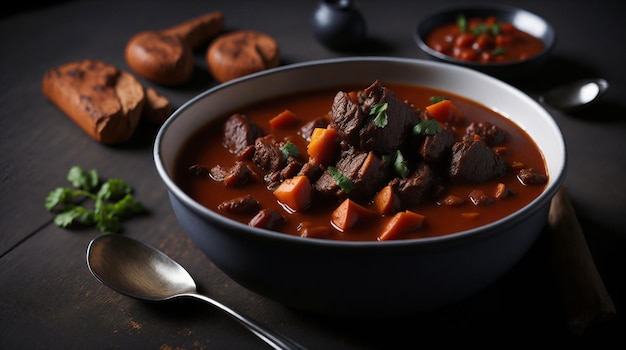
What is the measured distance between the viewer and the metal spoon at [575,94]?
15.7 feet

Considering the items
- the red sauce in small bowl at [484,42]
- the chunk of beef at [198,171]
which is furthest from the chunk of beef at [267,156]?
the red sauce in small bowl at [484,42]

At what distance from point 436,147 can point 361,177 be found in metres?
0.43

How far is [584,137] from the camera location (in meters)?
4.58

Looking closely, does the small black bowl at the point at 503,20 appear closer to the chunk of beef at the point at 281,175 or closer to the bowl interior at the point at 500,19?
the bowl interior at the point at 500,19

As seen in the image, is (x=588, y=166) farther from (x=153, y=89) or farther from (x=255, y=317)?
(x=153, y=89)

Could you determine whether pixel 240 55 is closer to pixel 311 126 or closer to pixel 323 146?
pixel 311 126

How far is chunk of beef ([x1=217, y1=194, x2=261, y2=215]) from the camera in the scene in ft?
10.2

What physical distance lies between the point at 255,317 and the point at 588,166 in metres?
2.44

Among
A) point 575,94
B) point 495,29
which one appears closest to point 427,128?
point 575,94

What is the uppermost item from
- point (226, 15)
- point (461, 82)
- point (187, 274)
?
point (461, 82)

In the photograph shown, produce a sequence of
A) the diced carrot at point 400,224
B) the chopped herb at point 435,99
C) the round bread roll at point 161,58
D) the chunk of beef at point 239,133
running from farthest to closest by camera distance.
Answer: the round bread roll at point 161,58 < the chopped herb at point 435,99 < the chunk of beef at point 239,133 < the diced carrot at point 400,224

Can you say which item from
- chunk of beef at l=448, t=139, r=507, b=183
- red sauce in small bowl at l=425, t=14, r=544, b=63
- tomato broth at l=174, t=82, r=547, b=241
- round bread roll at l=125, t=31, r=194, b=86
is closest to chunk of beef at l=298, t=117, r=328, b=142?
tomato broth at l=174, t=82, r=547, b=241

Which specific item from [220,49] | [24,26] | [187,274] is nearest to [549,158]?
[187,274]

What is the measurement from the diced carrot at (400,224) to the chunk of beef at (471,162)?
0.39m
